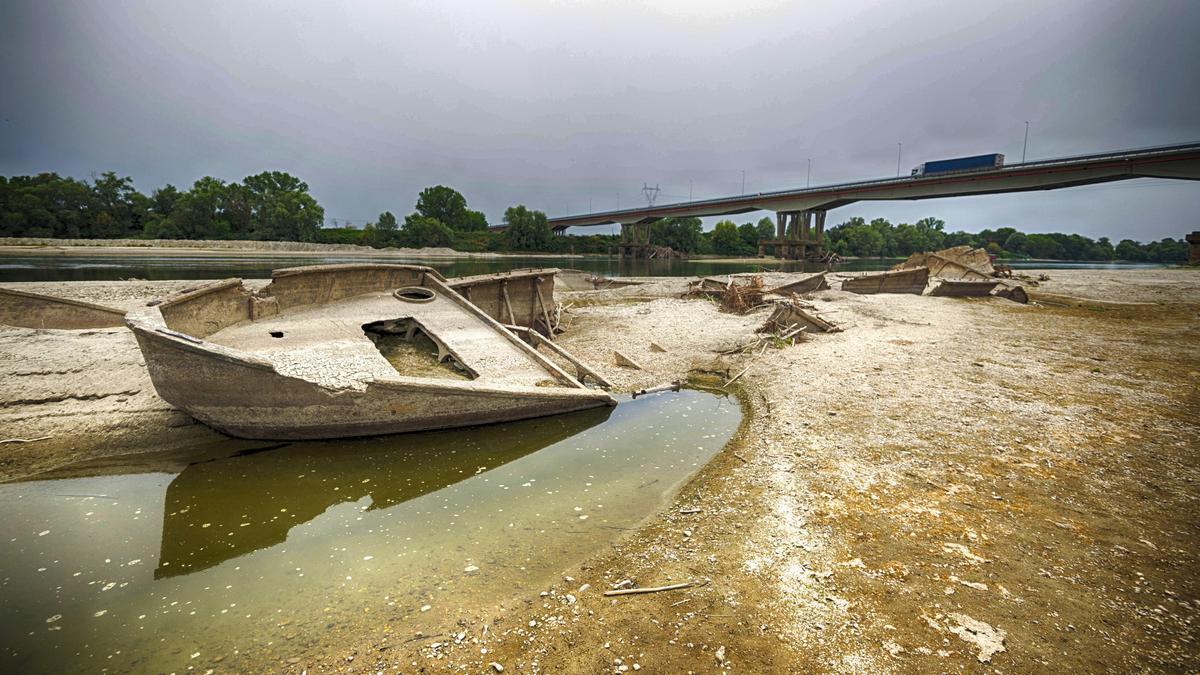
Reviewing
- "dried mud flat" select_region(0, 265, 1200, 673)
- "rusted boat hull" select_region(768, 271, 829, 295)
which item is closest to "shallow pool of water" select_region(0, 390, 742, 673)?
"dried mud flat" select_region(0, 265, 1200, 673)

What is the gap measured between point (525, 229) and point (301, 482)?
87723 mm

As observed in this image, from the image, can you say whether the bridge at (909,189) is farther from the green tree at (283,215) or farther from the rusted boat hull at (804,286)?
the green tree at (283,215)

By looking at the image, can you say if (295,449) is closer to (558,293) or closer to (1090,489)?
(1090,489)

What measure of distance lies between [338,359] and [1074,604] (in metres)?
8.28

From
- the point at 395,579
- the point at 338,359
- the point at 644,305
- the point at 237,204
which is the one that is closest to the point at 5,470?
the point at 338,359

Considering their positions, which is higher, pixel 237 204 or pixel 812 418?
pixel 237 204

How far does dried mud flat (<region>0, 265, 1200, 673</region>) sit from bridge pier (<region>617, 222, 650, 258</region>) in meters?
83.8

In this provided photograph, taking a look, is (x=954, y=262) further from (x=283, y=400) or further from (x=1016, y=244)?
(x=1016, y=244)

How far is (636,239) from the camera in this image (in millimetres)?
91812

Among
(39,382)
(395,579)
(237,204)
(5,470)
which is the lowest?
(395,579)

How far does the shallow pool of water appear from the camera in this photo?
3354 millimetres

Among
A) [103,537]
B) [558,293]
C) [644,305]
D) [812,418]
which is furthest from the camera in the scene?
[558,293]

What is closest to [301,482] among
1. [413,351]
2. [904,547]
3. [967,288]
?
[413,351]

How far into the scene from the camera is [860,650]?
2.87 metres
